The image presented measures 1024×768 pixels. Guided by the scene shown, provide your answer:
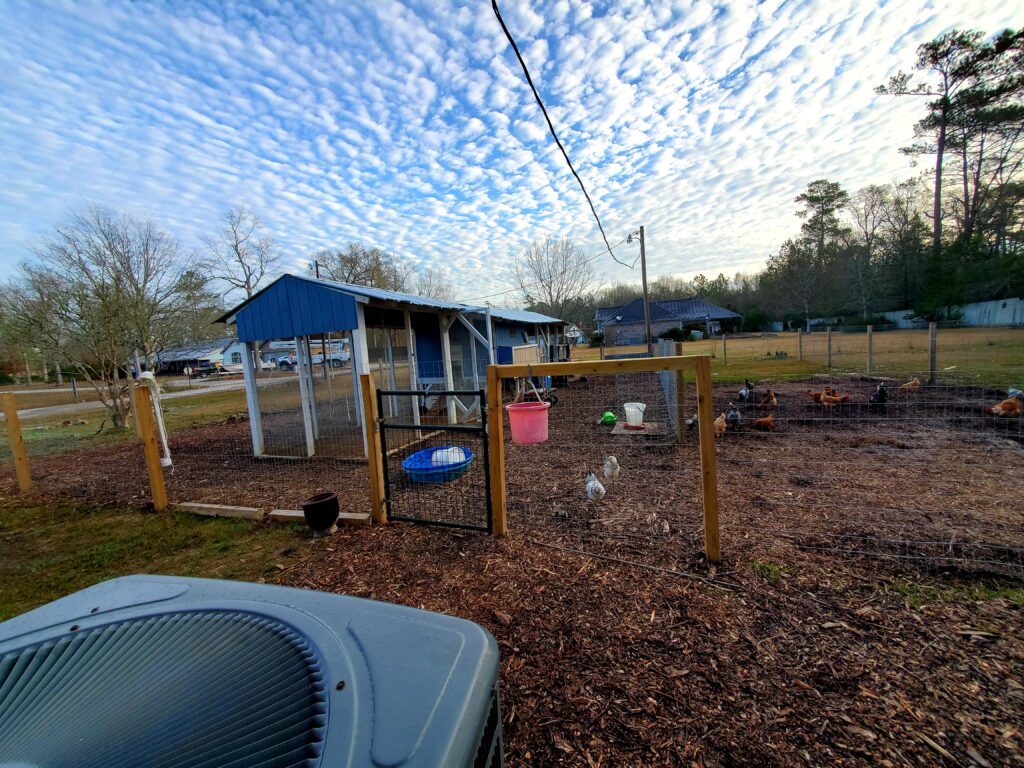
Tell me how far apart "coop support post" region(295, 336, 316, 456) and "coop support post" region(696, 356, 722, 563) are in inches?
228

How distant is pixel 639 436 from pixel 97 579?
6.03 m

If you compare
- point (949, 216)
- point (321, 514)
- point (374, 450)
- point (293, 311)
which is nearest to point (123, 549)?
point (321, 514)

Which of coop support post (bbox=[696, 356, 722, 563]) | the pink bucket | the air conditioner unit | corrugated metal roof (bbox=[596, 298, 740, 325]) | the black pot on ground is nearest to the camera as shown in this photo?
the air conditioner unit

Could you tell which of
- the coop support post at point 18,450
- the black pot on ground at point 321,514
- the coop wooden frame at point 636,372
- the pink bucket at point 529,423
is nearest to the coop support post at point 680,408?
the pink bucket at point 529,423

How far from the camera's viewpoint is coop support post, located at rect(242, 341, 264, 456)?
6.39 meters

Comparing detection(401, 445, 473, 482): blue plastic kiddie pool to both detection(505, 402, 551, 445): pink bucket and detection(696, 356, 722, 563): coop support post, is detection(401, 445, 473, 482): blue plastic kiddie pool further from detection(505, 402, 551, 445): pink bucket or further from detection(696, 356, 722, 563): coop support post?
detection(696, 356, 722, 563): coop support post

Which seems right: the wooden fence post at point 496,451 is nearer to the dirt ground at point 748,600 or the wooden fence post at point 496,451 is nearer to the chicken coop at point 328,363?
the dirt ground at point 748,600

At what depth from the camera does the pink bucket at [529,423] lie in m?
3.65

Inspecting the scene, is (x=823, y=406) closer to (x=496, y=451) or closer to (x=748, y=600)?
(x=748, y=600)

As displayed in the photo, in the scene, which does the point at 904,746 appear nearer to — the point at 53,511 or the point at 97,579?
the point at 97,579

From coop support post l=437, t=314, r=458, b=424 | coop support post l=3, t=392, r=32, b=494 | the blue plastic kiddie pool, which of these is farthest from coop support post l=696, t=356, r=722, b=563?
coop support post l=3, t=392, r=32, b=494

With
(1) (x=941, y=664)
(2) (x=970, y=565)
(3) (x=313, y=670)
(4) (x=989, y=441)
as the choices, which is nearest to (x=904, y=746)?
(1) (x=941, y=664)

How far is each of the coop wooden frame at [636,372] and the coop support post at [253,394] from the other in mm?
5057

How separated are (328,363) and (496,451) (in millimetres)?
5415
